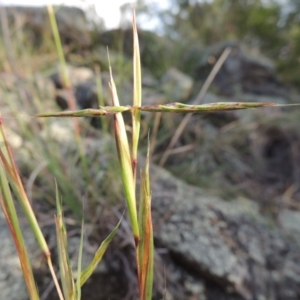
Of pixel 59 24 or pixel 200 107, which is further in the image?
pixel 59 24

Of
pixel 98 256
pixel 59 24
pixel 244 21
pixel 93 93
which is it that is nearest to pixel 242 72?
pixel 244 21

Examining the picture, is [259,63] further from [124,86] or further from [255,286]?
[255,286]

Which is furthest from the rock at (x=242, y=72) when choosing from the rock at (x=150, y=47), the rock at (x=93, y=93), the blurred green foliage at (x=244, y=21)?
the rock at (x=93, y=93)

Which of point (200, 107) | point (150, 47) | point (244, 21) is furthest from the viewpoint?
point (244, 21)

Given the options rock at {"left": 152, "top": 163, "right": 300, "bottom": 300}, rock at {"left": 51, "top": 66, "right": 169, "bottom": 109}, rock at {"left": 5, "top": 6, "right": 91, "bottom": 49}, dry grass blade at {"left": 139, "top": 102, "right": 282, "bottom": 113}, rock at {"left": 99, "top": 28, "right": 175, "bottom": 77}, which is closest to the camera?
dry grass blade at {"left": 139, "top": 102, "right": 282, "bottom": 113}

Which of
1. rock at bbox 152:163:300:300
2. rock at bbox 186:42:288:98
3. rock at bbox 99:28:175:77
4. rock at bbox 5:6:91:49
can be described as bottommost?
rock at bbox 152:163:300:300

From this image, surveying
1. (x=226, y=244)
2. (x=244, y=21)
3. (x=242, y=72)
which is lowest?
(x=226, y=244)

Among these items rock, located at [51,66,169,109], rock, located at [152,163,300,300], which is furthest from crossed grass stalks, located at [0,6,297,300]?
rock, located at [51,66,169,109]

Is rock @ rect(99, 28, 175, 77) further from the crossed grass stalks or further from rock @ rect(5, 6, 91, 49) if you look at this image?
the crossed grass stalks

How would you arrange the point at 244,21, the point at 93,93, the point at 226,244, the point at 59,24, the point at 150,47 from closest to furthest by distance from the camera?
the point at 226,244 → the point at 93,93 → the point at 150,47 → the point at 59,24 → the point at 244,21

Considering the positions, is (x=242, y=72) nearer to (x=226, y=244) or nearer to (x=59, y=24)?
(x=59, y=24)

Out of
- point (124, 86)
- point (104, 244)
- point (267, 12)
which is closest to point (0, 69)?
point (124, 86)
